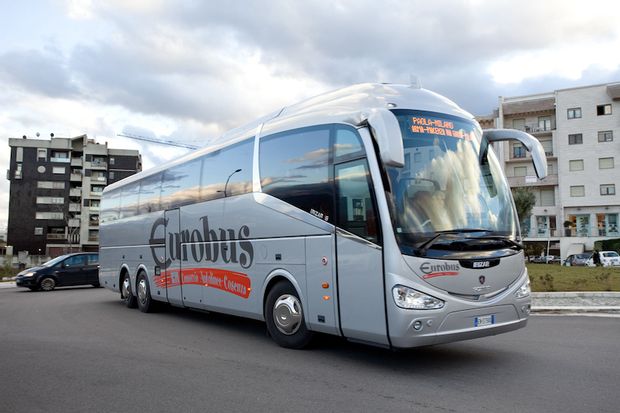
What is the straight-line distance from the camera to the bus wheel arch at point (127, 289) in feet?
49.5

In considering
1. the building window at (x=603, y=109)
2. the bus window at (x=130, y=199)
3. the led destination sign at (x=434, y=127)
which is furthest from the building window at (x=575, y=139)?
the led destination sign at (x=434, y=127)

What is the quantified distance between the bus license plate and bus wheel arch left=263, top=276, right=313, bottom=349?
246 cm

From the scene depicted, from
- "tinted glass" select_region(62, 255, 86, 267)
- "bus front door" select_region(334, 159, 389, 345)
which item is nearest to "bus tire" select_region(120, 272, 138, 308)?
"bus front door" select_region(334, 159, 389, 345)

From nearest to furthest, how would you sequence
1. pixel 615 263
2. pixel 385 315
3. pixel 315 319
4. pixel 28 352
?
pixel 385 315 → pixel 315 319 → pixel 28 352 → pixel 615 263

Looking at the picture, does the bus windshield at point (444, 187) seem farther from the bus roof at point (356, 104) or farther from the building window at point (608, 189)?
the building window at point (608, 189)

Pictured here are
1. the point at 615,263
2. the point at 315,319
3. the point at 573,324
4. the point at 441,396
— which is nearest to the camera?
the point at 441,396

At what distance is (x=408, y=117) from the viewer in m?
7.10

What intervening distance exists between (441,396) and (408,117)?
342 centimetres

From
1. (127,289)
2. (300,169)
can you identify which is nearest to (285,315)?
(300,169)

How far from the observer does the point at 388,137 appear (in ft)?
20.2

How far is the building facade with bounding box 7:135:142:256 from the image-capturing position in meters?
88.6

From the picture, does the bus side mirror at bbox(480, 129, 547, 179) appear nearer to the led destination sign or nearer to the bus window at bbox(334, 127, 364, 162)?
the led destination sign

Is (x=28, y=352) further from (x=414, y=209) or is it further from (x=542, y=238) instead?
(x=542, y=238)

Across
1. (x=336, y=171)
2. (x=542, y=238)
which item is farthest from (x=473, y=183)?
(x=542, y=238)
